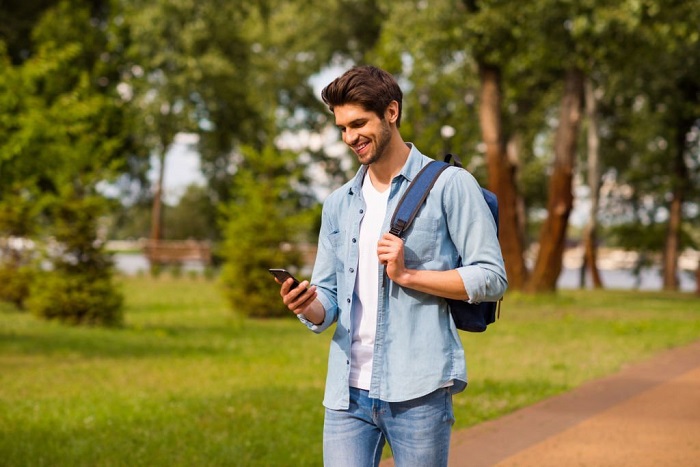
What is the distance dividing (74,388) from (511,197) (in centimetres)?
1630

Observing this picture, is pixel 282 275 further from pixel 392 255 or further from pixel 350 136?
pixel 350 136

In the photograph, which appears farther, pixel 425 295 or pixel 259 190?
pixel 259 190

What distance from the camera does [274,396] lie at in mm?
9703

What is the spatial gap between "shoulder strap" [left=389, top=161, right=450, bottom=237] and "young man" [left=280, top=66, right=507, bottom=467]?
1.2 inches

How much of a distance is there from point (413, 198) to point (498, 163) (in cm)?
2178

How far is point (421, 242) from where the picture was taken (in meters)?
3.43

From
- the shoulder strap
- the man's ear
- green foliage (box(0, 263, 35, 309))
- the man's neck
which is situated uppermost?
the man's ear

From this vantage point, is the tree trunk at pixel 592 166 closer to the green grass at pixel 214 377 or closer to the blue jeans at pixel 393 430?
the green grass at pixel 214 377

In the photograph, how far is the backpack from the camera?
3377mm

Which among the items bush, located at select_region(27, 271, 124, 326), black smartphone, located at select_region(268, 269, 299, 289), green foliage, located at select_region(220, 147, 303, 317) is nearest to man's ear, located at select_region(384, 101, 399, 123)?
black smartphone, located at select_region(268, 269, 299, 289)

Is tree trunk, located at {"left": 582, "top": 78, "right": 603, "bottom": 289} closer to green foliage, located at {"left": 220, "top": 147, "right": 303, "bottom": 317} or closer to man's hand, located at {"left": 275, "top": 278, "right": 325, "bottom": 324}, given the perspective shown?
green foliage, located at {"left": 220, "top": 147, "right": 303, "bottom": 317}

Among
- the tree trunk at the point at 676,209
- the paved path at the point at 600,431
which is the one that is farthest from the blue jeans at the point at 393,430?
the tree trunk at the point at 676,209

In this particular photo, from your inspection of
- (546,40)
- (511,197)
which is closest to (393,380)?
(546,40)

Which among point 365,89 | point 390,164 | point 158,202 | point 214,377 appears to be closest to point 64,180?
point 214,377
